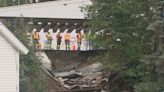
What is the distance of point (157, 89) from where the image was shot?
101 feet

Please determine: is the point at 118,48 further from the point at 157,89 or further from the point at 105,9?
the point at 157,89

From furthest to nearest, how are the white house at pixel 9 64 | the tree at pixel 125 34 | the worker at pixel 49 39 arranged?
the worker at pixel 49 39 → the tree at pixel 125 34 → the white house at pixel 9 64

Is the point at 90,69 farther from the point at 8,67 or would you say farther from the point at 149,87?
the point at 8,67

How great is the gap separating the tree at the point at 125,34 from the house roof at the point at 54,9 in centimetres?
1965

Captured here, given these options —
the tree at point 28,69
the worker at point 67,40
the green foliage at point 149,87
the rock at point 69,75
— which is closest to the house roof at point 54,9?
the worker at point 67,40

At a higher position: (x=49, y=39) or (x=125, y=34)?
(x=125, y=34)

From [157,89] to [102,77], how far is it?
15.1 metres

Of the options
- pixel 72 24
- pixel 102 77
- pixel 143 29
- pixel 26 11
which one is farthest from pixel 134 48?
pixel 26 11

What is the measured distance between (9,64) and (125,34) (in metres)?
8.97

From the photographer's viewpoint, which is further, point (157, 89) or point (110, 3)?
point (110, 3)

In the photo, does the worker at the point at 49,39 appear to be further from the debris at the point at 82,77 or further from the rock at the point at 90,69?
the rock at the point at 90,69

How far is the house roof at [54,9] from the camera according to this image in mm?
58531

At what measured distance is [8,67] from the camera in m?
31.1

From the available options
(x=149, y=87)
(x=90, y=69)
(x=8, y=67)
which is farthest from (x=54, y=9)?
(x=149, y=87)
